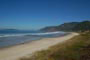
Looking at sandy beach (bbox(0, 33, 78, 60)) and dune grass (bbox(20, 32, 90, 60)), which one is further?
sandy beach (bbox(0, 33, 78, 60))

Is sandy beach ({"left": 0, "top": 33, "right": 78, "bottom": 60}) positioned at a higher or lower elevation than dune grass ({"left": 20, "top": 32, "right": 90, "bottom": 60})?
lower

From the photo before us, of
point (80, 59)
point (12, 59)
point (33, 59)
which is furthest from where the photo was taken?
point (12, 59)

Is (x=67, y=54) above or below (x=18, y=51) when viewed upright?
above

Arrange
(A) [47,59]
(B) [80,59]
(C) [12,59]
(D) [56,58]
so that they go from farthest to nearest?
(C) [12,59] → (A) [47,59] → (D) [56,58] → (B) [80,59]

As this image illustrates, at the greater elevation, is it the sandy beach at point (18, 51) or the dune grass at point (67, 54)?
the dune grass at point (67, 54)

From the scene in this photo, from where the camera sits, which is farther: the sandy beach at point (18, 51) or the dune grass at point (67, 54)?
the sandy beach at point (18, 51)

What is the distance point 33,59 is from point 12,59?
2.82 metres

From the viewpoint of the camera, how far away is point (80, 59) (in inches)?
331

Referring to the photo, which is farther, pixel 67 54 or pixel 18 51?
pixel 18 51

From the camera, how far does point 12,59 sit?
1309cm

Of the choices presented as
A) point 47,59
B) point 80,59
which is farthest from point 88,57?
point 47,59

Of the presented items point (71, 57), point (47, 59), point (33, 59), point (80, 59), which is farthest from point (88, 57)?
point (33, 59)

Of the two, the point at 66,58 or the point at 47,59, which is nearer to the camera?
the point at 66,58

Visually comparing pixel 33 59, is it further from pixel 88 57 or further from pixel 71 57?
pixel 88 57
